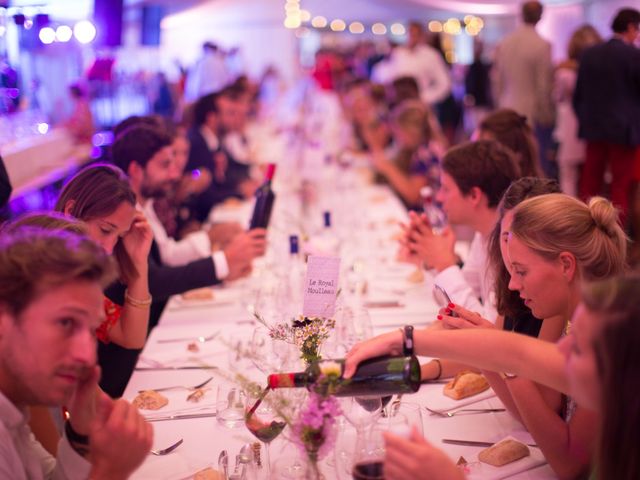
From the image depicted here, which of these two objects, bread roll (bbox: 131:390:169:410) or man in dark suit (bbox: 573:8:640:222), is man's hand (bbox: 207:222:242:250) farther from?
man in dark suit (bbox: 573:8:640:222)

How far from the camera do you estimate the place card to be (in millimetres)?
1818

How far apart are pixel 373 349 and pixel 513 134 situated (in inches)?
84.5

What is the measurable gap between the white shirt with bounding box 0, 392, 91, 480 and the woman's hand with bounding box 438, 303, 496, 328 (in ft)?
2.66

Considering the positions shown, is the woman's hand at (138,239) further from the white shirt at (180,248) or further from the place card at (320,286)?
the white shirt at (180,248)

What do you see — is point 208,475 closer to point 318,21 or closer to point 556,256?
point 556,256

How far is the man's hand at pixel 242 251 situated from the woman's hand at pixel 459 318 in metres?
1.33

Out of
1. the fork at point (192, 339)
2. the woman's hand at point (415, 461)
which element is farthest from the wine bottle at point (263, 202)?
the woman's hand at point (415, 461)

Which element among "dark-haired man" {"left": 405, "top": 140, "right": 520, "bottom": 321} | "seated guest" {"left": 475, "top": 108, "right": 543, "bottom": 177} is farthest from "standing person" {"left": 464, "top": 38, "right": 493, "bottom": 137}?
"dark-haired man" {"left": 405, "top": 140, "right": 520, "bottom": 321}

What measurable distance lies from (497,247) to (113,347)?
1222 millimetres

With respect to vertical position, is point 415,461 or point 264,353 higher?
point 415,461

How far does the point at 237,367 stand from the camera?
208cm

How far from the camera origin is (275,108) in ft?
40.2

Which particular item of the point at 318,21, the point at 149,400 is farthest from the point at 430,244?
the point at 318,21

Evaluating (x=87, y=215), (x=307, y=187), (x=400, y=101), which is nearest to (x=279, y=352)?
(x=87, y=215)
